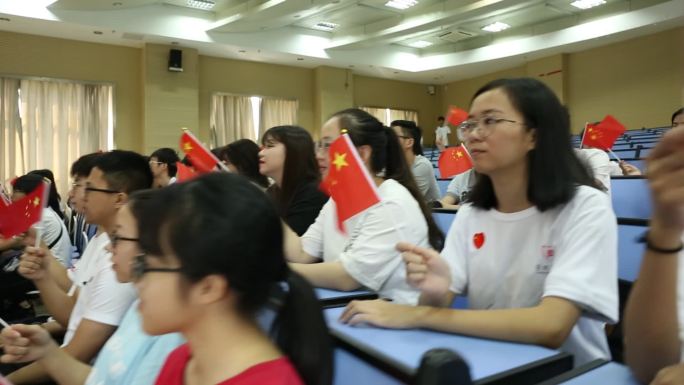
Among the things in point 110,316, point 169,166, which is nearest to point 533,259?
point 110,316

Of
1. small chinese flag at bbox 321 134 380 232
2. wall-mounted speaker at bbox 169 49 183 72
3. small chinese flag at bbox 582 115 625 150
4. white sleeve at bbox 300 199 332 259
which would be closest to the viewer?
small chinese flag at bbox 321 134 380 232

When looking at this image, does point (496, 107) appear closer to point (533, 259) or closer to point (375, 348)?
point (533, 259)

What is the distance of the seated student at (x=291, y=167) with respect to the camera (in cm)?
237

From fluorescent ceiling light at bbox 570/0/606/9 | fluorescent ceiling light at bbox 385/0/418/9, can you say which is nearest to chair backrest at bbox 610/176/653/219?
fluorescent ceiling light at bbox 385/0/418/9

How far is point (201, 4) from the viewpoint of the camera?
813 cm

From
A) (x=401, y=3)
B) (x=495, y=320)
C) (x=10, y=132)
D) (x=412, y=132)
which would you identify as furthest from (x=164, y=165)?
(x=401, y=3)

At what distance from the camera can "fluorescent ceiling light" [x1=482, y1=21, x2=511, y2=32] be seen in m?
9.63

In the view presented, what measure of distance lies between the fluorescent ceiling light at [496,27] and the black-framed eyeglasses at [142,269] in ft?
32.3

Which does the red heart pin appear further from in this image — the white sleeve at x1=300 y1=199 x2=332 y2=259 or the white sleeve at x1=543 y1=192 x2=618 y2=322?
the white sleeve at x1=300 y1=199 x2=332 y2=259

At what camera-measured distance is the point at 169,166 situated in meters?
4.12

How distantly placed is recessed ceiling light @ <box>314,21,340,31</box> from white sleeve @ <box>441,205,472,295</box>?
8.39 meters

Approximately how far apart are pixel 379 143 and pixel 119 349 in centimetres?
106

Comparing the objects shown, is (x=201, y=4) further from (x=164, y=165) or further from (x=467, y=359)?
(x=467, y=359)

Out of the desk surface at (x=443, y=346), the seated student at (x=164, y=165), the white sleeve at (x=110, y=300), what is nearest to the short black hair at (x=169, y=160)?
the seated student at (x=164, y=165)
